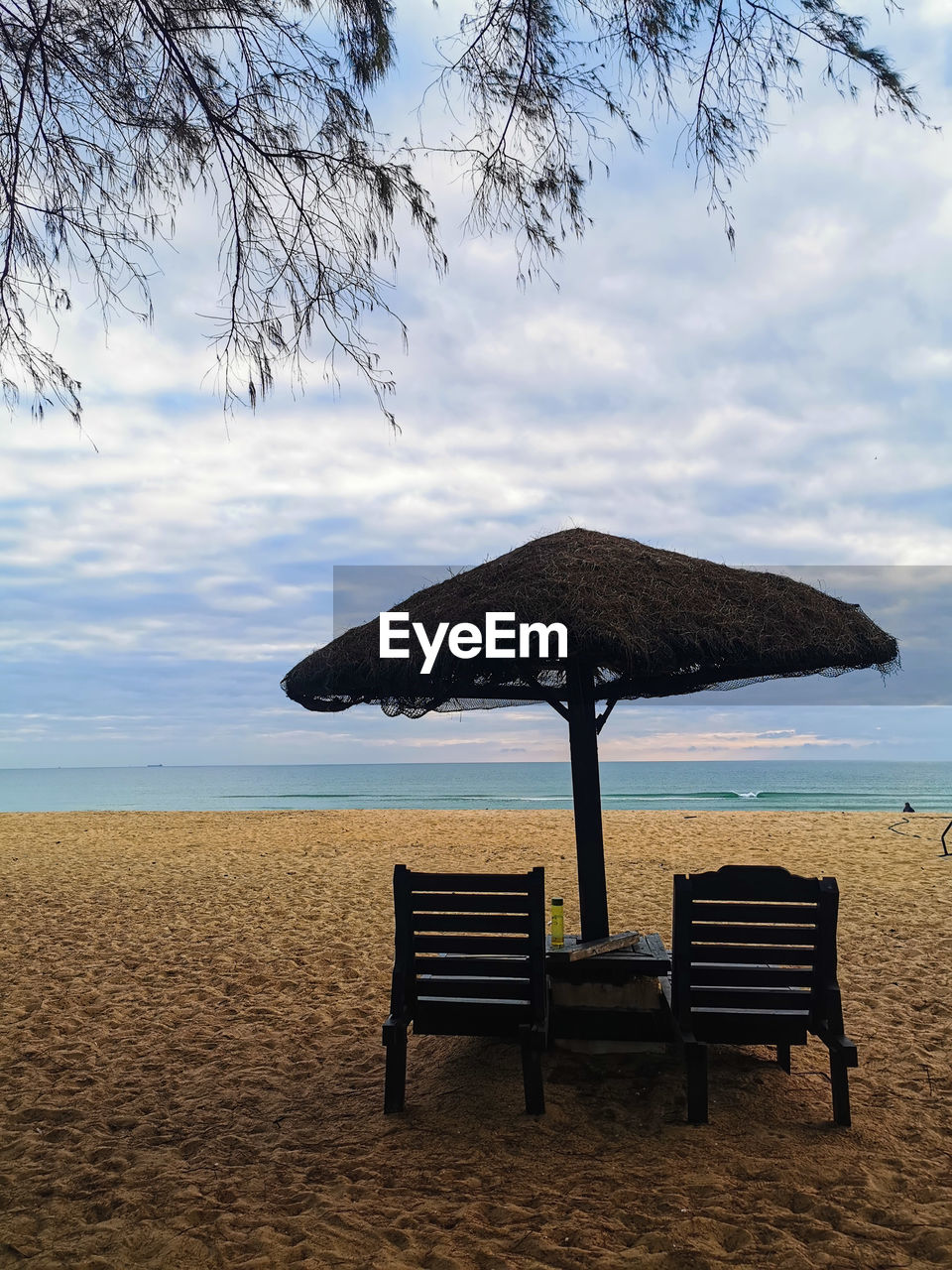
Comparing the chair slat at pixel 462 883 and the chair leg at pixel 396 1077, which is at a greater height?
the chair slat at pixel 462 883

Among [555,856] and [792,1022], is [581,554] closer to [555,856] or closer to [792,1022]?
[792,1022]

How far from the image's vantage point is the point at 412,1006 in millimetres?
4168

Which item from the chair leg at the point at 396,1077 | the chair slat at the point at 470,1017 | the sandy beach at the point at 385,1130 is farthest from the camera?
the chair leg at the point at 396,1077

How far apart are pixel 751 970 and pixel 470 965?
4.20 ft

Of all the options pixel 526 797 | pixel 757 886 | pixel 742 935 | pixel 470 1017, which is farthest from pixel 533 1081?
pixel 526 797

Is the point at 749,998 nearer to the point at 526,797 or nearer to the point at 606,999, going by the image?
the point at 606,999

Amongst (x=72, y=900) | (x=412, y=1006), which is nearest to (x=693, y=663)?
(x=412, y=1006)

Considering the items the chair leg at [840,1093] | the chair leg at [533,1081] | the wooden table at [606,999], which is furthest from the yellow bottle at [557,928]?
the chair leg at [840,1093]

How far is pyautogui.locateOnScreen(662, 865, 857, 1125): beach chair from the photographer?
154 inches

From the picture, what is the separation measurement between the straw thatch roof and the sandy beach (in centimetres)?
206

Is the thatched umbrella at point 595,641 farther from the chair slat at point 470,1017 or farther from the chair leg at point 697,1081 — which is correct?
the chair leg at point 697,1081

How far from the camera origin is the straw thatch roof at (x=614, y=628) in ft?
14.9

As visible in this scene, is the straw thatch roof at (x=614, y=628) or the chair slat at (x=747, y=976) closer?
the chair slat at (x=747, y=976)

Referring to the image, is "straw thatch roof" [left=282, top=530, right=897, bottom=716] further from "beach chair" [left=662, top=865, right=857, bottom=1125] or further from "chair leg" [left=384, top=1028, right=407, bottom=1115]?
"chair leg" [left=384, top=1028, right=407, bottom=1115]
